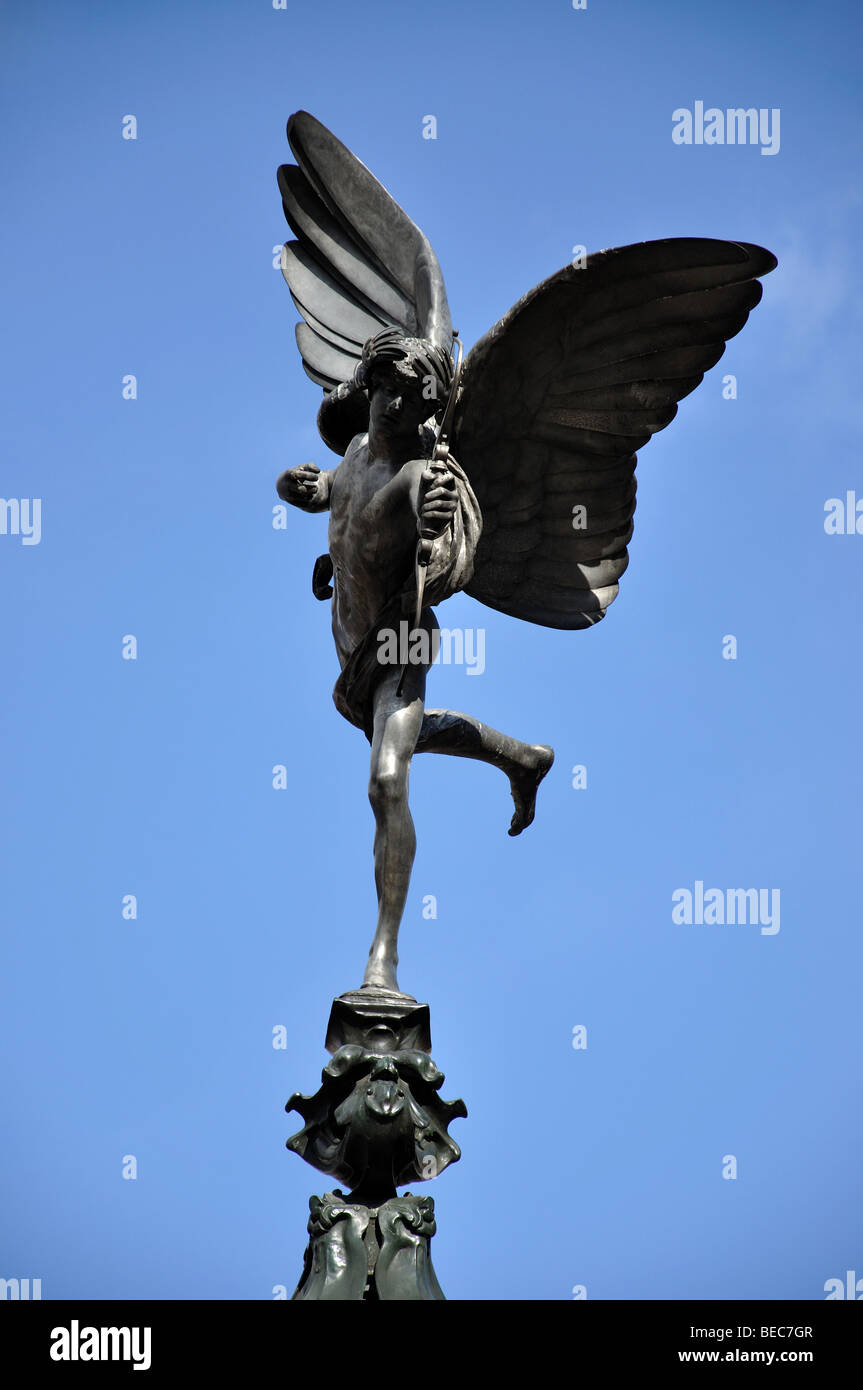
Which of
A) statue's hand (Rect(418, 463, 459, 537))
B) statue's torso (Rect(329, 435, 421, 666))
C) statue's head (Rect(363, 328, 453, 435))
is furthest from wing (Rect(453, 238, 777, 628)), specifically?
statue's hand (Rect(418, 463, 459, 537))

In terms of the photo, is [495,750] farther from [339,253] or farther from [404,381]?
[339,253]

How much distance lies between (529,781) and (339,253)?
3.16 metres

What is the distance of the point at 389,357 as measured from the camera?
839 centimetres

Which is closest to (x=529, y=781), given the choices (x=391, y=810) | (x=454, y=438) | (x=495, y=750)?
(x=495, y=750)

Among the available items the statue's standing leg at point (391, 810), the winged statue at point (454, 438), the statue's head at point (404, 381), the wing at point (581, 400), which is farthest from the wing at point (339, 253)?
the statue's standing leg at point (391, 810)

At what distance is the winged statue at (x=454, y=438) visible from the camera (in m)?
8.36

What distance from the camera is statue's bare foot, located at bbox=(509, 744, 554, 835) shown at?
363 inches

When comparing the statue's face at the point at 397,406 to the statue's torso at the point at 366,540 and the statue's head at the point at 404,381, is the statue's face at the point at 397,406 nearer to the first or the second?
the statue's head at the point at 404,381

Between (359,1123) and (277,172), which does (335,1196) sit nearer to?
(359,1123)

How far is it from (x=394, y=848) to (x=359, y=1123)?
1.26 m

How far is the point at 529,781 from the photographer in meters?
9.27

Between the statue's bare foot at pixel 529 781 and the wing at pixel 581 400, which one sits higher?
the wing at pixel 581 400

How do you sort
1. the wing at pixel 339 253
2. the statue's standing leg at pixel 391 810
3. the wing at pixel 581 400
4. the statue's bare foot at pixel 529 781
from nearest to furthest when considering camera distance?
the statue's standing leg at pixel 391 810
the wing at pixel 581 400
the statue's bare foot at pixel 529 781
the wing at pixel 339 253
